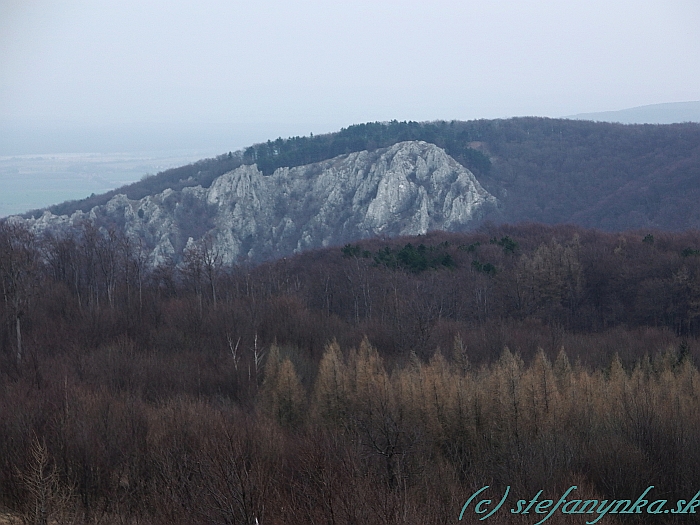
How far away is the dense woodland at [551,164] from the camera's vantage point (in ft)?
361

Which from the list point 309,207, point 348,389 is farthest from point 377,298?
point 309,207

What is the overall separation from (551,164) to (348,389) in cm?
12192

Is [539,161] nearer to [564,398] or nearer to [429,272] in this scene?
[429,272]

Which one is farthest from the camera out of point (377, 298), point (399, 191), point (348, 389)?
point (399, 191)

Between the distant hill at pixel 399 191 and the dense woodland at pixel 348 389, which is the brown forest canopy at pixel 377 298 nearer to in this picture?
the dense woodland at pixel 348 389

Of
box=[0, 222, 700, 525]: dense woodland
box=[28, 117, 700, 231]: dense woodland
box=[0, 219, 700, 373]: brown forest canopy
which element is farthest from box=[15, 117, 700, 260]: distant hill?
box=[0, 222, 700, 525]: dense woodland

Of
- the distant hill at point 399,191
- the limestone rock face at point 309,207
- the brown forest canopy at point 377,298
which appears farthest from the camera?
the limestone rock face at point 309,207

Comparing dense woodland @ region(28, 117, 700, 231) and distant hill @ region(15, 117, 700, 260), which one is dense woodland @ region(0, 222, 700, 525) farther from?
dense woodland @ region(28, 117, 700, 231)

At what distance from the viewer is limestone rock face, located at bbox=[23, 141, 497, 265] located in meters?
112

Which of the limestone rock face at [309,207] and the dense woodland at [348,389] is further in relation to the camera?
the limestone rock face at [309,207]

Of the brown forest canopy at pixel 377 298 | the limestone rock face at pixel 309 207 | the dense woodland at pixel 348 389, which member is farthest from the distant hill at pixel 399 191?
the dense woodland at pixel 348 389

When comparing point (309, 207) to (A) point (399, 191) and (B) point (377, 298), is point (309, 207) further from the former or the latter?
(B) point (377, 298)

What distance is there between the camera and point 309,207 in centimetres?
12100

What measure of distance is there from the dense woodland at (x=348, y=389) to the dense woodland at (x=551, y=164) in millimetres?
56321
